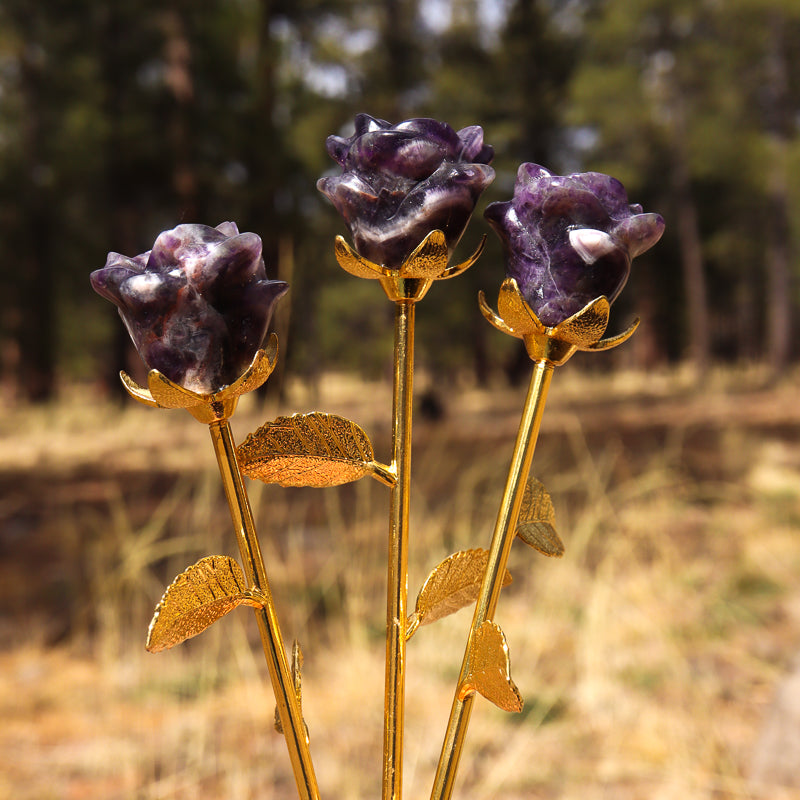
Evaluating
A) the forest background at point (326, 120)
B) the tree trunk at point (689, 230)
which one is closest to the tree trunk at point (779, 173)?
the forest background at point (326, 120)

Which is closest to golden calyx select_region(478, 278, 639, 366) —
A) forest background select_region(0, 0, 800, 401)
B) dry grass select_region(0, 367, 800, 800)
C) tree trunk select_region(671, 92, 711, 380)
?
dry grass select_region(0, 367, 800, 800)

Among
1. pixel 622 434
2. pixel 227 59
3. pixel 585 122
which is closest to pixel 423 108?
pixel 227 59

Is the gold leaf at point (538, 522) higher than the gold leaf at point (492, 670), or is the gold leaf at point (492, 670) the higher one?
the gold leaf at point (538, 522)

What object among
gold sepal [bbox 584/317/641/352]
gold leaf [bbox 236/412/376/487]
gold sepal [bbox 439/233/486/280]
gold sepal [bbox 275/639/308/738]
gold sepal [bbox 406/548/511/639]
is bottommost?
gold sepal [bbox 275/639/308/738]

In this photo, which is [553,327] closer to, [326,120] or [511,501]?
[511,501]

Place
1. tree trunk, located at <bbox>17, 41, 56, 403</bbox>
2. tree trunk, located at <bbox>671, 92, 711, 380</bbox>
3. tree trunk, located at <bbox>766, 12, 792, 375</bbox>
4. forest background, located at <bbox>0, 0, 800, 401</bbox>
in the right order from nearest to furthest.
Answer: forest background, located at <bbox>0, 0, 800, 401</bbox> → tree trunk, located at <bbox>17, 41, 56, 403</bbox> → tree trunk, located at <bbox>766, 12, 792, 375</bbox> → tree trunk, located at <bbox>671, 92, 711, 380</bbox>

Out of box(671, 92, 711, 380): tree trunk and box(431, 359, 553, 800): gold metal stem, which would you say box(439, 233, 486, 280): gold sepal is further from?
box(671, 92, 711, 380): tree trunk

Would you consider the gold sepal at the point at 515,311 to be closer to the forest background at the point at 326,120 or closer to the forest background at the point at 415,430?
the forest background at the point at 415,430
